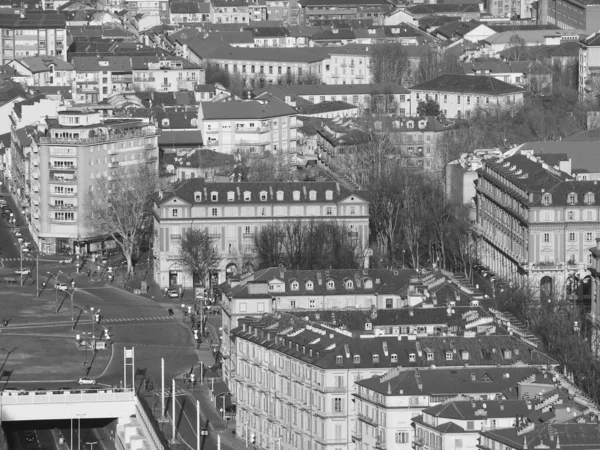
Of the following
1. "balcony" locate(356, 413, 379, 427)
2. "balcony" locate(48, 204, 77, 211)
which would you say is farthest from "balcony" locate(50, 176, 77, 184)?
"balcony" locate(356, 413, 379, 427)

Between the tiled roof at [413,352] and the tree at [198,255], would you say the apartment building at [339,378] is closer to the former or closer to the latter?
the tiled roof at [413,352]

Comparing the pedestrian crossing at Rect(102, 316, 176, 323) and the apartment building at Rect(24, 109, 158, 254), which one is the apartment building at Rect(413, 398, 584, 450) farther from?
the apartment building at Rect(24, 109, 158, 254)

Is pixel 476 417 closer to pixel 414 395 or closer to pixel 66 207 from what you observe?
pixel 414 395

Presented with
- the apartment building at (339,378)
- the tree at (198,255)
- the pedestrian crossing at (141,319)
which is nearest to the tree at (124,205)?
the tree at (198,255)

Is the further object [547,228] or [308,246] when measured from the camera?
[547,228]

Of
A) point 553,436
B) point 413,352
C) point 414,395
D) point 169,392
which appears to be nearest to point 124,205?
point 169,392
